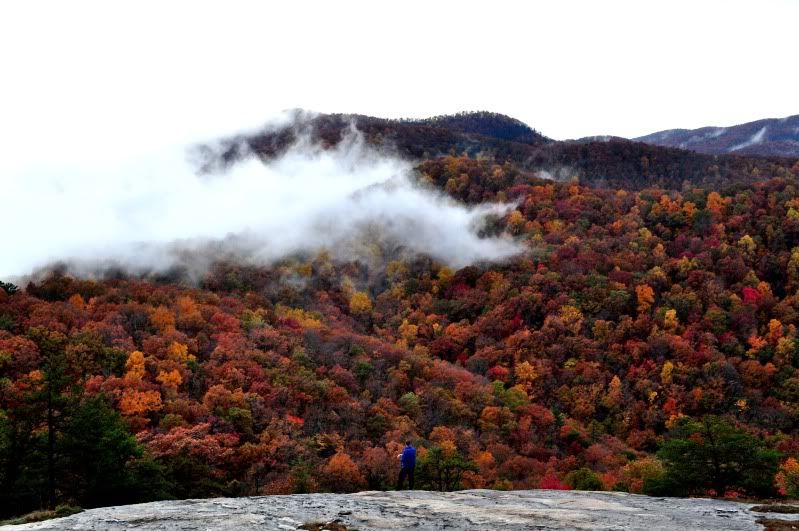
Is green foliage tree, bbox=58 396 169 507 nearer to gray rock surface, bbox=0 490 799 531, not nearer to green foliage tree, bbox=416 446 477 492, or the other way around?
gray rock surface, bbox=0 490 799 531

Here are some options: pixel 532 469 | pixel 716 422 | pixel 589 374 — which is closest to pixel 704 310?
pixel 589 374

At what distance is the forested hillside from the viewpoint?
4066 cm

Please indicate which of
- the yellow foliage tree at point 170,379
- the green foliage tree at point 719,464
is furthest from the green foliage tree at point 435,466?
the yellow foliage tree at point 170,379

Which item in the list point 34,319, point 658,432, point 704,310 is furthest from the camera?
point 704,310

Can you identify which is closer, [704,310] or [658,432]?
[658,432]

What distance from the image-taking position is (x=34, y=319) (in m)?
110

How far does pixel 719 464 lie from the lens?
37.6 meters

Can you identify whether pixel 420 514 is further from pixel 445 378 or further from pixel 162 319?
pixel 162 319

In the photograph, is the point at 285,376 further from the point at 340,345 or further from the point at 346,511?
the point at 346,511

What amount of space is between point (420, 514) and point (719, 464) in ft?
76.1

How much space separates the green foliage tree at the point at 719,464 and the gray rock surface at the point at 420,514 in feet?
31.0

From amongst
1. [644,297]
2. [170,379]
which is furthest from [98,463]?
[644,297]

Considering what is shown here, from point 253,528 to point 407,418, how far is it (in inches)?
3219

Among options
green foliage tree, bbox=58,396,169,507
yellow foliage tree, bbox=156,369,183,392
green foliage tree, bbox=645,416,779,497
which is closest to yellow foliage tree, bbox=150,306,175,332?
yellow foliage tree, bbox=156,369,183,392
